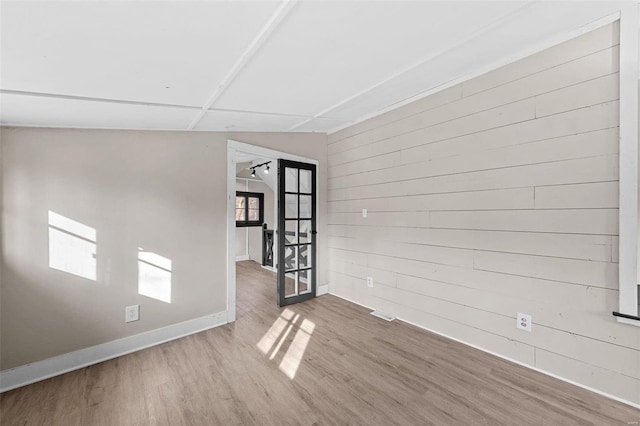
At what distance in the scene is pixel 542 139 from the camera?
6.78 ft

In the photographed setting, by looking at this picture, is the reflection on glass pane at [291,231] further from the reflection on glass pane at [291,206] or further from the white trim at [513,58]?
the white trim at [513,58]

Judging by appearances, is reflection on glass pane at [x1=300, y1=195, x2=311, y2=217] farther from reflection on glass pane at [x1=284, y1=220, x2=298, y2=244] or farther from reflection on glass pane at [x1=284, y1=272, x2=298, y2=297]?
reflection on glass pane at [x1=284, y1=272, x2=298, y2=297]

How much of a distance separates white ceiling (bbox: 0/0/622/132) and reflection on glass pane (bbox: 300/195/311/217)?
1599 mm

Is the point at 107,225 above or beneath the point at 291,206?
beneath

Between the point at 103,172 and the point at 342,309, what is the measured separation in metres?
2.91

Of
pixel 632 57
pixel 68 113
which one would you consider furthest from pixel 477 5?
pixel 68 113

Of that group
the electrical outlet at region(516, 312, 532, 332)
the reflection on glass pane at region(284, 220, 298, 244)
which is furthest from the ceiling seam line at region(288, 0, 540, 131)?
the electrical outlet at region(516, 312, 532, 332)

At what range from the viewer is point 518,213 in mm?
2180

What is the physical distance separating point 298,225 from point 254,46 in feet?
8.48

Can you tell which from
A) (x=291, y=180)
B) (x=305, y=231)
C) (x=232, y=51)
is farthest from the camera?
(x=305, y=231)

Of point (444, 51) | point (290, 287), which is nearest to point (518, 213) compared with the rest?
point (444, 51)

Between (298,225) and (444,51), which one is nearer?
(444,51)

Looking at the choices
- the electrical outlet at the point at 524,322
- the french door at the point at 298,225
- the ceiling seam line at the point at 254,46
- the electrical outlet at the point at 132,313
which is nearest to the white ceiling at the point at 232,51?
the ceiling seam line at the point at 254,46

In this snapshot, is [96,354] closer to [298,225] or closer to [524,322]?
[298,225]
